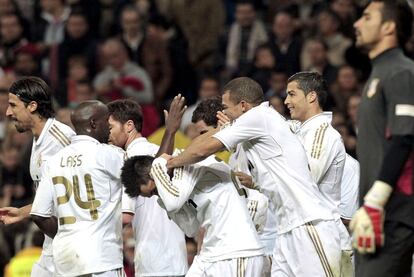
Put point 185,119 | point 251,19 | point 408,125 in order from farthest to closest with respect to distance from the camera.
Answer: point 251,19 < point 185,119 < point 408,125

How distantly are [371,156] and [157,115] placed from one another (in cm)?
911

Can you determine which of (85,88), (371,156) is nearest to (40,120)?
(371,156)

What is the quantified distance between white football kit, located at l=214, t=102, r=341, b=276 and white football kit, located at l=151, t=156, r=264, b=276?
1.08ft

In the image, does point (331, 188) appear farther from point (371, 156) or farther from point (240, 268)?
point (371, 156)

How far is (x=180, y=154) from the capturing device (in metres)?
8.30

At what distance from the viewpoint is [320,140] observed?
30.3ft

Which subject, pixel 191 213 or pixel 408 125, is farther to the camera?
pixel 191 213

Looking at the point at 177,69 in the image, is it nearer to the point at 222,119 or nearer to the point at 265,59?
the point at 265,59

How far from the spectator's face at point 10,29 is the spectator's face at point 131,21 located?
162 cm

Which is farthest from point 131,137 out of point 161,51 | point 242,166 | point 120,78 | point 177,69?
point 177,69

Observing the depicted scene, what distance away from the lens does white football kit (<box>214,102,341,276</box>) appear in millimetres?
8672

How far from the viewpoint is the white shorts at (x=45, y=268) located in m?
9.30

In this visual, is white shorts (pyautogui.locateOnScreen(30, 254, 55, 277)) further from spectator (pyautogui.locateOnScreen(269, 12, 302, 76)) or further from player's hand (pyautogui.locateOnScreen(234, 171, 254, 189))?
spectator (pyautogui.locateOnScreen(269, 12, 302, 76))

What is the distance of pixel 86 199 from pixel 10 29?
8936mm
